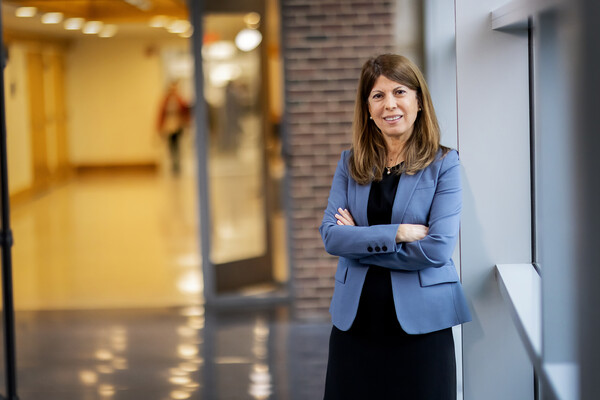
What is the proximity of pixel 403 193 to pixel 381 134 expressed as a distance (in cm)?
26

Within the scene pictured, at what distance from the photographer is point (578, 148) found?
1730 millimetres

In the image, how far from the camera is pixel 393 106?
3.07m

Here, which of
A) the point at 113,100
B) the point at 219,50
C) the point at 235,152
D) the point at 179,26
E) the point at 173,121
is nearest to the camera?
the point at 219,50

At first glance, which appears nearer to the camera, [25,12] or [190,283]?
[190,283]

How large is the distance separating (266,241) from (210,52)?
1714 mm

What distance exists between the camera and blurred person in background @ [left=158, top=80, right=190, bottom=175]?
63.1ft

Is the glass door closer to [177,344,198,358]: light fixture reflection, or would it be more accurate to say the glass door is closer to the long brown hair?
[177,344,198,358]: light fixture reflection

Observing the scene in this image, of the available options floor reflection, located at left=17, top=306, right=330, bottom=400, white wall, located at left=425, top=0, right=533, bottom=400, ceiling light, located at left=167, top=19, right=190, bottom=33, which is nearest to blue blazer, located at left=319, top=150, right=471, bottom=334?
white wall, located at left=425, top=0, right=533, bottom=400

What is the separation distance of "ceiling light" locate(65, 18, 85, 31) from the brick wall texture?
8964 mm

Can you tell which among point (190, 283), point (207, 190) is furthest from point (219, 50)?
point (190, 283)

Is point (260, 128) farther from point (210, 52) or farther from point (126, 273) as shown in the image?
point (126, 273)

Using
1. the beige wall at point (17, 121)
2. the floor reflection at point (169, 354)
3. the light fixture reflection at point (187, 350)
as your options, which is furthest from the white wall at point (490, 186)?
the beige wall at point (17, 121)

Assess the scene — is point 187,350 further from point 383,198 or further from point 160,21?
point 160,21

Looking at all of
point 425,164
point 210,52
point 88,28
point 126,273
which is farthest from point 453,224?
point 88,28
